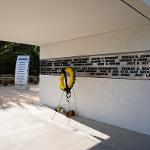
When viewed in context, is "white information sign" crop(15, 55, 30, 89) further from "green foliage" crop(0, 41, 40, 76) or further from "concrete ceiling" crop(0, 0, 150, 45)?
"concrete ceiling" crop(0, 0, 150, 45)

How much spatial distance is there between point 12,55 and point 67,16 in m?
13.2

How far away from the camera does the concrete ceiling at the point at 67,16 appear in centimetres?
→ 360

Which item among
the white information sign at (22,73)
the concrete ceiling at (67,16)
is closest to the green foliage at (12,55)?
the white information sign at (22,73)

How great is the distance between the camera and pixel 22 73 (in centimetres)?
1317

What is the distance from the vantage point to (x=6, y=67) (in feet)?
56.7

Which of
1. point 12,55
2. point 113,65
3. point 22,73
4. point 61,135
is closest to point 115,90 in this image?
point 113,65

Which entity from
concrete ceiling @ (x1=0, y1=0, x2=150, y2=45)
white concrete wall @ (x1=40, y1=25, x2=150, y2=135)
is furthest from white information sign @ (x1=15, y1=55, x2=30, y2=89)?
concrete ceiling @ (x1=0, y1=0, x2=150, y2=45)

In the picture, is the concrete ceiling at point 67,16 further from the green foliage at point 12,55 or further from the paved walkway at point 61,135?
the green foliage at point 12,55

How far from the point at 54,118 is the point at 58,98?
1291 millimetres

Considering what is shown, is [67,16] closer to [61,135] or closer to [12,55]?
[61,135]

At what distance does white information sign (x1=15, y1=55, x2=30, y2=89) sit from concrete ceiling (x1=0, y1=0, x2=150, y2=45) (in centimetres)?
716

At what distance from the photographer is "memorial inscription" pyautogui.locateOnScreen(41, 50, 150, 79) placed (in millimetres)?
4930

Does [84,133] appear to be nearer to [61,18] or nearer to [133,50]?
[133,50]

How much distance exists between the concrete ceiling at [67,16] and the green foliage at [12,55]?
36.1 feet
